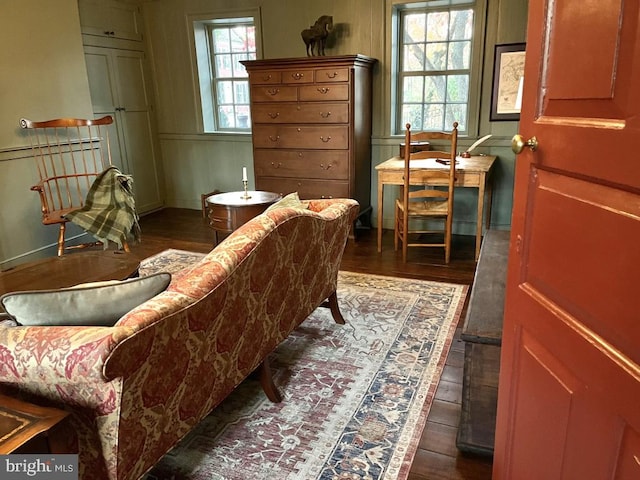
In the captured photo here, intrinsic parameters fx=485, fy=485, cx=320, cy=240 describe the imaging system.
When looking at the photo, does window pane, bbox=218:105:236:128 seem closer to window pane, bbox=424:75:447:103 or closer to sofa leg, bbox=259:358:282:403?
window pane, bbox=424:75:447:103

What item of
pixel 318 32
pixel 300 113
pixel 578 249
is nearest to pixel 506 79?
pixel 318 32

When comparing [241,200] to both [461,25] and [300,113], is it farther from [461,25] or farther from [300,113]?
[461,25]

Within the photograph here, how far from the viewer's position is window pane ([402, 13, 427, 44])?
14.8ft

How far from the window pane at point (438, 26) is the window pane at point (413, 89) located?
0.37 meters

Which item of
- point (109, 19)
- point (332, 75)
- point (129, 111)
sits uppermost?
point (109, 19)


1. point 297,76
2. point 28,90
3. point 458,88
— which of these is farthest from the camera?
point 458,88

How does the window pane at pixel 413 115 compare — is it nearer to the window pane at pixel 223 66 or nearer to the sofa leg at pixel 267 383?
the window pane at pixel 223 66

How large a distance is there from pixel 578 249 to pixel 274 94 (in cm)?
384

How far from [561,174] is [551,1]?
14.1 inches

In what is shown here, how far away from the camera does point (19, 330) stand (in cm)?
129

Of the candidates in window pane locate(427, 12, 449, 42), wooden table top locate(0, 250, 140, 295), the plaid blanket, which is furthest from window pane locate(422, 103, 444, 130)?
wooden table top locate(0, 250, 140, 295)

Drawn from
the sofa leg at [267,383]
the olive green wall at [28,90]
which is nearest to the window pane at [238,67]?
the olive green wall at [28,90]

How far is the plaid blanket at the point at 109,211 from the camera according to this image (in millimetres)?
3775

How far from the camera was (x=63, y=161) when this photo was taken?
13.9ft
